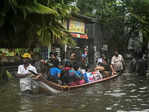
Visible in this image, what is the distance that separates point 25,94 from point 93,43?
63.1 feet

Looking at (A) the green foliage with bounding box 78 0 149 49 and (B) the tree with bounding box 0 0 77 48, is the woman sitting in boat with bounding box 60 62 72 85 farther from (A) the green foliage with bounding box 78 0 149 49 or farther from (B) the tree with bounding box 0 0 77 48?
(A) the green foliage with bounding box 78 0 149 49

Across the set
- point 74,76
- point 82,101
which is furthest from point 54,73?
point 82,101

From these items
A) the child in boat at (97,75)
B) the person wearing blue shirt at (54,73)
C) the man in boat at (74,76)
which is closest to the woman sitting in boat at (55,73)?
the person wearing blue shirt at (54,73)

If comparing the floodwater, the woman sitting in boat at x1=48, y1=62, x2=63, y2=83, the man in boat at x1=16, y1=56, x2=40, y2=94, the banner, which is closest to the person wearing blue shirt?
the woman sitting in boat at x1=48, y1=62, x2=63, y2=83

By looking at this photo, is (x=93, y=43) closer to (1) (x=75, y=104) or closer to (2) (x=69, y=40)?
(1) (x=75, y=104)

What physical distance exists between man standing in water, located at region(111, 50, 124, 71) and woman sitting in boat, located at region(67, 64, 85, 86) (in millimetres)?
5600

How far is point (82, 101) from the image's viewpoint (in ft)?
34.7

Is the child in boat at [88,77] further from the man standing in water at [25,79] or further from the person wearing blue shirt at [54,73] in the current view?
the man standing in water at [25,79]

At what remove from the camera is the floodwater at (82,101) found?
30.7 feet

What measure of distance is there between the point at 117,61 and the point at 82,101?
7.73m

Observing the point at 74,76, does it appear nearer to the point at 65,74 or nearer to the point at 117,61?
the point at 65,74

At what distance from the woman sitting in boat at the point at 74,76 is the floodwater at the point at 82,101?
1.04 feet

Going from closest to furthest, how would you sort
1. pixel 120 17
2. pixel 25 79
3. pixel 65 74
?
1. pixel 25 79
2. pixel 65 74
3. pixel 120 17

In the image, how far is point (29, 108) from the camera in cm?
939
